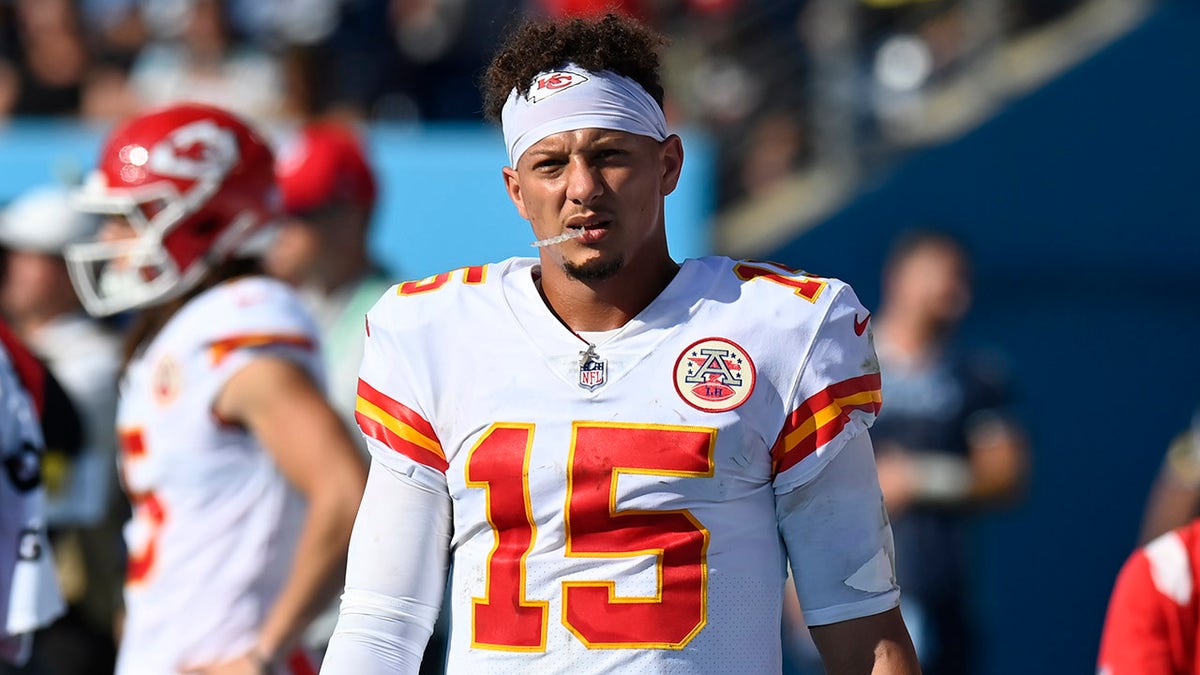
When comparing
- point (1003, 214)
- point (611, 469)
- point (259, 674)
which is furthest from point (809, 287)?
point (1003, 214)

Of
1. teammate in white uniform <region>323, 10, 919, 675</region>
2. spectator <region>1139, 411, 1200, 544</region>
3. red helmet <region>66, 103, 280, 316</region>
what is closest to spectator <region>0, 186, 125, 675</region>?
red helmet <region>66, 103, 280, 316</region>

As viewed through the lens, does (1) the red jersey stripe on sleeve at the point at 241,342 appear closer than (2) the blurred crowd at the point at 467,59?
Yes

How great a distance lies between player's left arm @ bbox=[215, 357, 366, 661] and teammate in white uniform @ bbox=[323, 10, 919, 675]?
0.93 meters

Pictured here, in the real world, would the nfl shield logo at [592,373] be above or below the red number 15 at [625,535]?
above

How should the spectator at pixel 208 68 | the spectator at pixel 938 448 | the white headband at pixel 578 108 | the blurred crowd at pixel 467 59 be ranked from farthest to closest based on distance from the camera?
the spectator at pixel 208 68 < the blurred crowd at pixel 467 59 < the spectator at pixel 938 448 < the white headband at pixel 578 108

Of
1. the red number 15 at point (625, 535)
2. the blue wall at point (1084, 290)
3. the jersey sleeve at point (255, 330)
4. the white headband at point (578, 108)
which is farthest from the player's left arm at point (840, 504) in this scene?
the blue wall at point (1084, 290)

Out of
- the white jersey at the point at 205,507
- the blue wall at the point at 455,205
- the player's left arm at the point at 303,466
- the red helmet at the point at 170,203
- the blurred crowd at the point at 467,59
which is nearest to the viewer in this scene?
the player's left arm at the point at 303,466

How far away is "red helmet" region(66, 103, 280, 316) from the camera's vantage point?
430 cm

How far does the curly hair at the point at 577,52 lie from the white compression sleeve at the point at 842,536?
66 centimetres

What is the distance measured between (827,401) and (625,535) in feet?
1.16

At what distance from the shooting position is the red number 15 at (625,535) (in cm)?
274

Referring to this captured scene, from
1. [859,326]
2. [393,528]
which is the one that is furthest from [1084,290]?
[393,528]

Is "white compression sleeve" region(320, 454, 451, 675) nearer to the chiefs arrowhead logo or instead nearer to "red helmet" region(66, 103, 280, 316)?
"red helmet" region(66, 103, 280, 316)

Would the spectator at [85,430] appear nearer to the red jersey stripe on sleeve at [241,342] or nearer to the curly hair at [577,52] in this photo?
the red jersey stripe on sleeve at [241,342]
